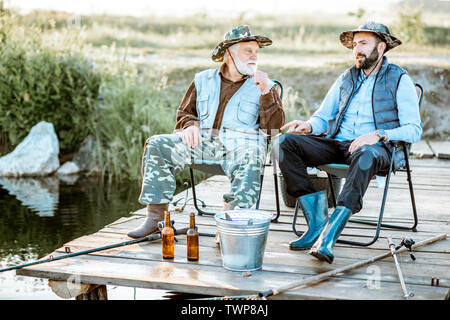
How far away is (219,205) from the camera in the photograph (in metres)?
4.43

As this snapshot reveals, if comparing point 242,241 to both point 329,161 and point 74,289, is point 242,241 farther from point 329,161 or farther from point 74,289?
point 329,161

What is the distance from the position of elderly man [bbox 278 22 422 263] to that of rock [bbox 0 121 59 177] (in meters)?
4.52

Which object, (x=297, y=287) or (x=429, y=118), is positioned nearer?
(x=297, y=287)

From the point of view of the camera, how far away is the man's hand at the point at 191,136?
138 inches

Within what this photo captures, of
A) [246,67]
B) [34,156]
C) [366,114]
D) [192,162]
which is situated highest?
[246,67]

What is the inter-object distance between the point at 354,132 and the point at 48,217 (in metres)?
3.13

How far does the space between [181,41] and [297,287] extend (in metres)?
12.2

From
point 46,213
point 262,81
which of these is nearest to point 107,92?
point 46,213

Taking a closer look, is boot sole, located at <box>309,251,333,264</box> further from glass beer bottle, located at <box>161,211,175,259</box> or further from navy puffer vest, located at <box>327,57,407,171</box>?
navy puffer vest, located at <box>327,57,407,171</box>

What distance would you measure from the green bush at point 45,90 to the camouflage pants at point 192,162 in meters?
4.18

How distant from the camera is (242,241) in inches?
113

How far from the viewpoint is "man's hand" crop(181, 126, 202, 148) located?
3504 millimetres

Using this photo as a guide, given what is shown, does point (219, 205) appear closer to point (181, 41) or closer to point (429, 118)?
point (429, 118)
